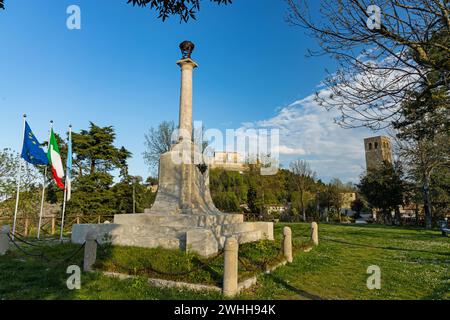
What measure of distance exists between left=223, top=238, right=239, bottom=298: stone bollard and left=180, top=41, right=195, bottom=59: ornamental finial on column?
11.0 metres

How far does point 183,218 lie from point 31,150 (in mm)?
7806

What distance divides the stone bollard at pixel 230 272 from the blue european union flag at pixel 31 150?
35.9 ft

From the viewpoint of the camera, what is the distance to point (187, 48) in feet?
47.8

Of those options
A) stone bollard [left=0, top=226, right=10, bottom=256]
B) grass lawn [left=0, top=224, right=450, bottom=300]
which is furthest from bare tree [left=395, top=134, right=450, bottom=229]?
stone bollard [left=0, top=226, right=10, bottom=256]

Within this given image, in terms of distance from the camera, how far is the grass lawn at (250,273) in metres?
6.59

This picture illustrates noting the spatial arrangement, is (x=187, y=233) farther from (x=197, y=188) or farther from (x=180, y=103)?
(x=180, y=103)

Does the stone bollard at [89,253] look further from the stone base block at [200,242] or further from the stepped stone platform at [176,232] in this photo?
the stone base block at [200,242]

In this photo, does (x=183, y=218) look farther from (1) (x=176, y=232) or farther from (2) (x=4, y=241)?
(2) (x=4, y=241)

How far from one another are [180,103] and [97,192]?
18.0 m

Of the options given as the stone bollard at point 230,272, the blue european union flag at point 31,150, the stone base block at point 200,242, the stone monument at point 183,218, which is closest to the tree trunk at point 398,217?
the stone monument at point 183,218

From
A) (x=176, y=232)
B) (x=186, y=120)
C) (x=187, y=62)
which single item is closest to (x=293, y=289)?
(x=176, y=232)

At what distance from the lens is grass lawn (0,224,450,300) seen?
6590 mm
